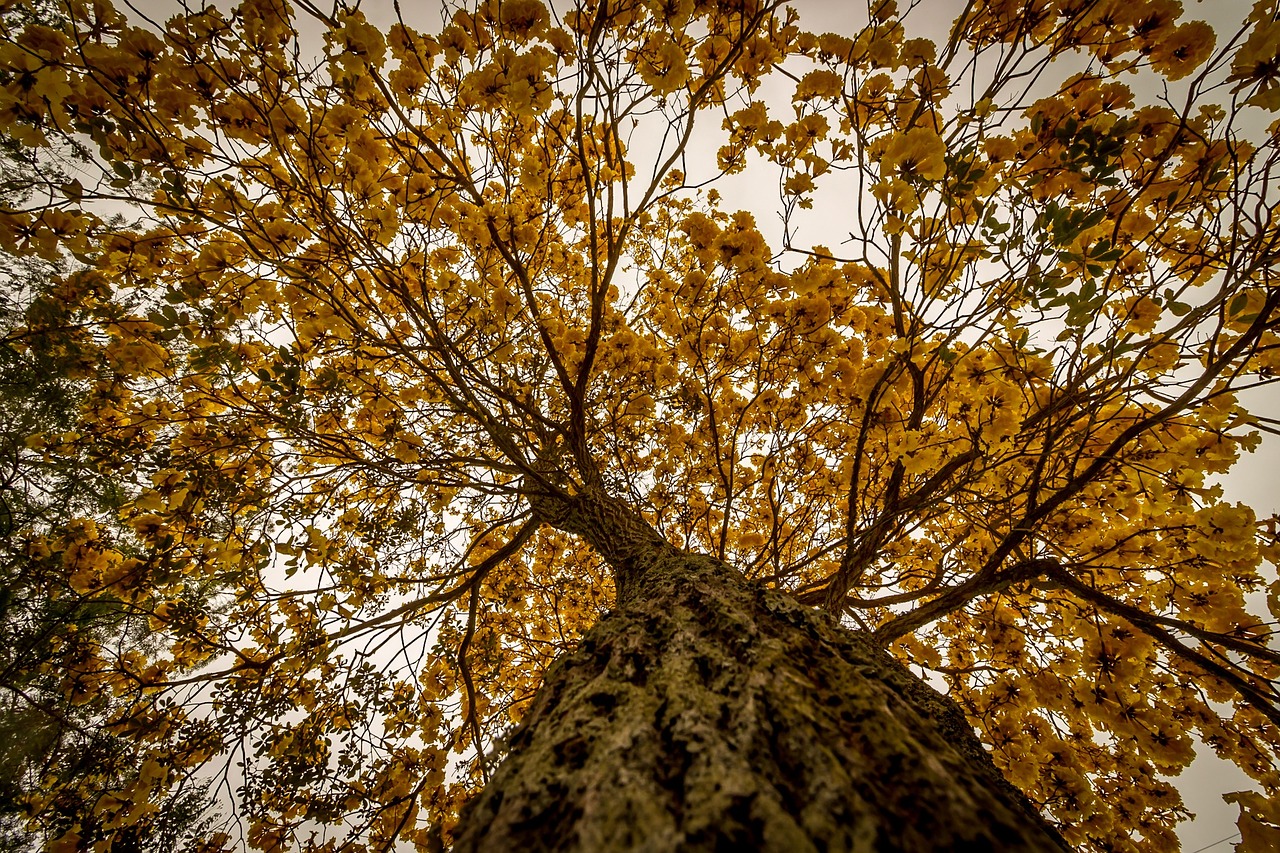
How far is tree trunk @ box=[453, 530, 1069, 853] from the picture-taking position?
22.2 inches

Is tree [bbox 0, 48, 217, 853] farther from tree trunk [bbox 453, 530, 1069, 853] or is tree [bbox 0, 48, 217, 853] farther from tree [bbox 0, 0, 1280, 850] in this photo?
tree trunk [bbox 453, 530, 1069, 853]

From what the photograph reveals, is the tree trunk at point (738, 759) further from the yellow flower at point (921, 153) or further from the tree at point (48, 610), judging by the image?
the tree at point (48, 610)

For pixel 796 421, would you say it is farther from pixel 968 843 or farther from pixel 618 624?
pixel 968 843

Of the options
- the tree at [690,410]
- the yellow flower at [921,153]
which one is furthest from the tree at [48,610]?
the yellow flower at [921,153]

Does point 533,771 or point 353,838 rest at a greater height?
point 353,838

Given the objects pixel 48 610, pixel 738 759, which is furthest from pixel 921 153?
pixel 48 610

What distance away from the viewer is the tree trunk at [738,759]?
0.56 meters

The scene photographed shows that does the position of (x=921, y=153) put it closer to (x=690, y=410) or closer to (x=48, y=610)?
(x=690, y=410)

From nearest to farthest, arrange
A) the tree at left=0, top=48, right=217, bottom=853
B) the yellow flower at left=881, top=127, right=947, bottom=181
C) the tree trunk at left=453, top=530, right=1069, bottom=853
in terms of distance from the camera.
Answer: the tree trunk at left=453, top=530, right=1069, bottom=853
the yellow flower at left=881, top=127, right=947, bottom=181
the tree at left=0, top=48, right=217, bottom=853

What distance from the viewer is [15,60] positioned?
1618 millimetres

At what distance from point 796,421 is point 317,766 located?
3.88 m

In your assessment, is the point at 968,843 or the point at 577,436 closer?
the point at 968,843

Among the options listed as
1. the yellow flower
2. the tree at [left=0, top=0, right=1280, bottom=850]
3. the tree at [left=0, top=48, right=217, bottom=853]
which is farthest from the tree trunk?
the tree at [left=0, top=48, right=217, bottom=853]

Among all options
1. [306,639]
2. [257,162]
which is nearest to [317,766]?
[306,639]
